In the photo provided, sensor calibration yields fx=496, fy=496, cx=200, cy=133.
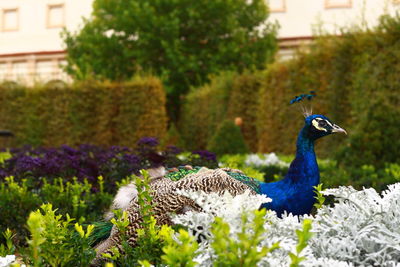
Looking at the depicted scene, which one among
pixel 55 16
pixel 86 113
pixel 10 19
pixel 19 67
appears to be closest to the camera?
pixel 86 113

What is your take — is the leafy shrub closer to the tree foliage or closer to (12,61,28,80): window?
the tree foliage

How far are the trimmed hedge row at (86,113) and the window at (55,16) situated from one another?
43.2ft

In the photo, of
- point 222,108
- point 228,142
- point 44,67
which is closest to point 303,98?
point 228,142

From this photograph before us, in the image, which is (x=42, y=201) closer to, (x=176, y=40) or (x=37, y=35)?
(x=176, y=40)

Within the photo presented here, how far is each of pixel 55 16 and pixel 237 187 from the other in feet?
97.3

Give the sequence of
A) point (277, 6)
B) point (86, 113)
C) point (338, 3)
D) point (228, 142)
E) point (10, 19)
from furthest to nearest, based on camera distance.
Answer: point (10, 19) → point (277, 6) → point (338, 3) → point (86, 113) → point (228, 142)

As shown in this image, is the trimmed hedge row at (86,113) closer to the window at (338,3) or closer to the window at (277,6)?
the window at (277,6)

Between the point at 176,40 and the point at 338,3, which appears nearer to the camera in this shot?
the point at 176,40

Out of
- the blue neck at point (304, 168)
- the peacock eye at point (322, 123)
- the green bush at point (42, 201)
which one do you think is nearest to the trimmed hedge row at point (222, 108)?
the green bush at point (42, 201)

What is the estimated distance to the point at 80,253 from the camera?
6.85 ft

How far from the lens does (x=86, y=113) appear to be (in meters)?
16.8

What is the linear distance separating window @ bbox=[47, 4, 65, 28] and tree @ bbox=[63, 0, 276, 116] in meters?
8.57

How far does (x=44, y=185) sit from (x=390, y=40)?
5883 mm

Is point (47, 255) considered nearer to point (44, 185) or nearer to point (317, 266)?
point (317, 266)
